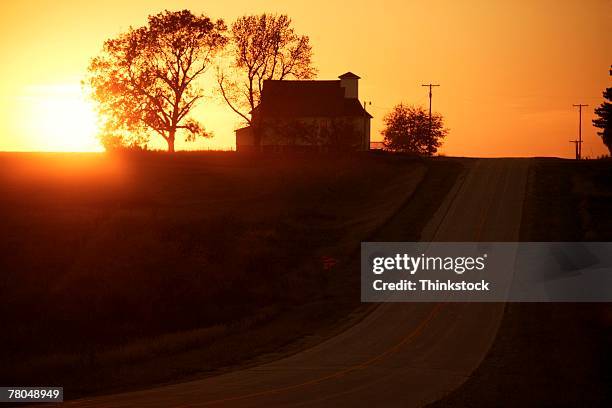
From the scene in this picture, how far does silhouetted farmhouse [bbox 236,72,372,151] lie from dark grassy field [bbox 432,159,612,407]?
4212 cm

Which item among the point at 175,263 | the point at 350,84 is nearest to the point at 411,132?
the point at 350,84

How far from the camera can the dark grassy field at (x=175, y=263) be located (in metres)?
37.5

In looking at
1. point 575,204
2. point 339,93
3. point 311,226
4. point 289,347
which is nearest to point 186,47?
point 339,93

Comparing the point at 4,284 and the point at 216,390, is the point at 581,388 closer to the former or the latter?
the point at 216,390

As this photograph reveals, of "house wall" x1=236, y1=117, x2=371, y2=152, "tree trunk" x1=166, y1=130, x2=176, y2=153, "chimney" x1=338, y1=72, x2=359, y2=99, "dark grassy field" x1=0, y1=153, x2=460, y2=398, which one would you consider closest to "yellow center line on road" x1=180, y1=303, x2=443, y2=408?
"dark grassy field" x1=0, y1=153, x2=460, y2=398

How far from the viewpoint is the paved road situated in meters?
26.8

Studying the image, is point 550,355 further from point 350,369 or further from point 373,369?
point 350,369

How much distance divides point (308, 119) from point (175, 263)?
53208 millimetres

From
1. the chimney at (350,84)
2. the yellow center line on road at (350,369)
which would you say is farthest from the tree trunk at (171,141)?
the yellow center line on road at (350,369)

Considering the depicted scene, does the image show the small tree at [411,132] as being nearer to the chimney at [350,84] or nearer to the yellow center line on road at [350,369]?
the chimney at [350,84]

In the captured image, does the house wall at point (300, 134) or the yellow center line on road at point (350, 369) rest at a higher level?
the house wall at point (300, 134)

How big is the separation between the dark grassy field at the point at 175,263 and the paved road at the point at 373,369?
6.94ft

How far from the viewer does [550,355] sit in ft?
108

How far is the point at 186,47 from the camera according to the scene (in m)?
94.0
